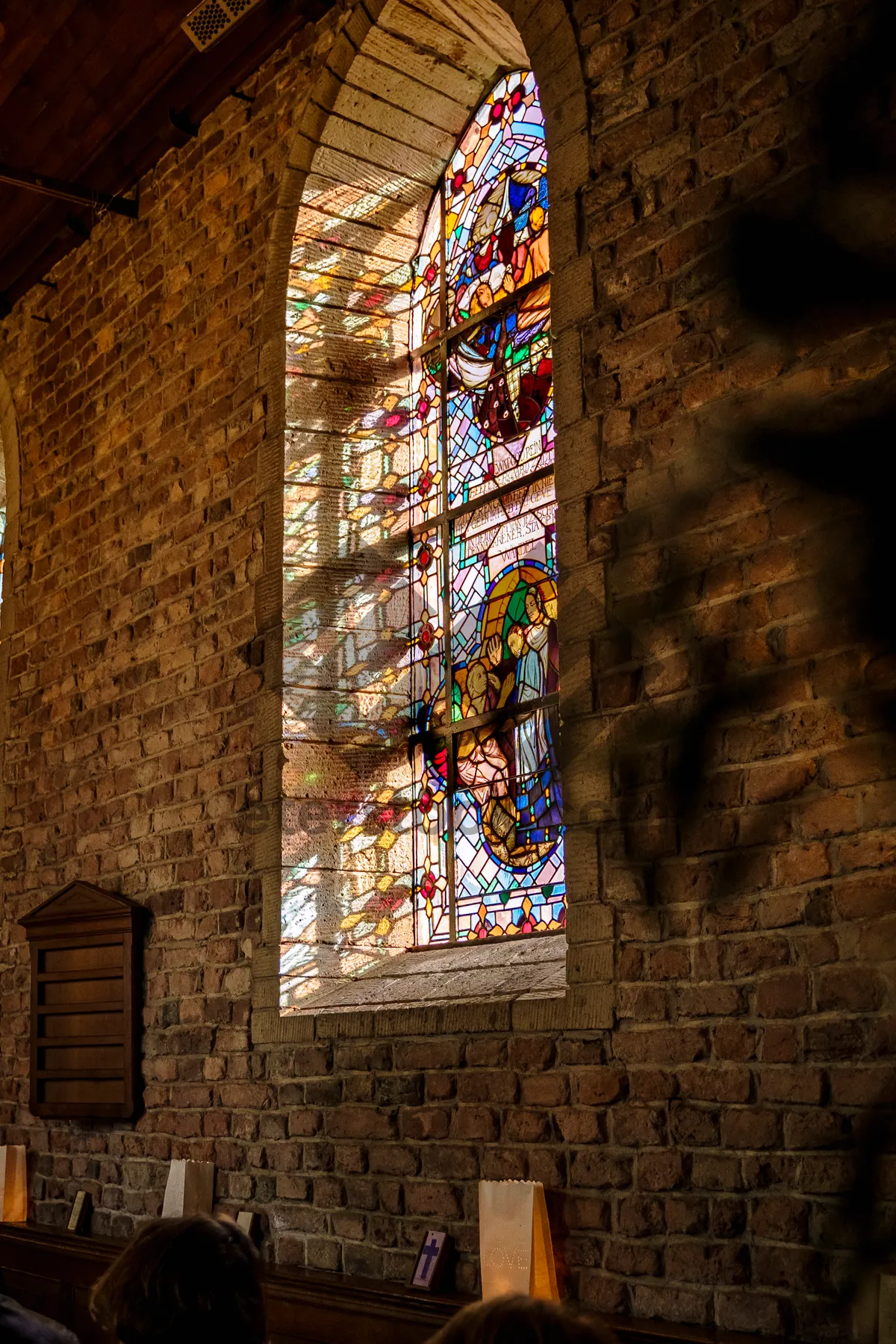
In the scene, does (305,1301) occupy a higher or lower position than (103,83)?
lower

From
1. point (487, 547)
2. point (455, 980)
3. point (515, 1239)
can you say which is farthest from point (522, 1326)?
point (487, 547)

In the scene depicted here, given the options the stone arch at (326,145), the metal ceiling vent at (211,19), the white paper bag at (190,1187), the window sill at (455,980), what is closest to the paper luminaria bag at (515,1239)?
the window sill at (455,980)

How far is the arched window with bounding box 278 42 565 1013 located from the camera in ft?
14.1

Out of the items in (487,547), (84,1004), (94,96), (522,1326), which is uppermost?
(94,96)

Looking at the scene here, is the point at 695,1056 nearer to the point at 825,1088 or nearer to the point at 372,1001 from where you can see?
the point at 825,1088

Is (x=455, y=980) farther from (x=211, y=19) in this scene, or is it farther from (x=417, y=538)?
(x=211, y=19)

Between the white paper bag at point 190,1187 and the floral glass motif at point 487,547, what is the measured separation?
1055 mm

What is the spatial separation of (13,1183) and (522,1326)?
515 centimetres

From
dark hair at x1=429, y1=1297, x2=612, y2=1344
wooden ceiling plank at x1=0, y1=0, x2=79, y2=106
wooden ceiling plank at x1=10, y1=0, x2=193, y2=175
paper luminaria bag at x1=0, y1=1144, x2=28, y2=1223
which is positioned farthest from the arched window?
dark hair at x1=429, y1=1297, x2=612, y2=1344

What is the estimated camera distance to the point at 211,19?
4.92m

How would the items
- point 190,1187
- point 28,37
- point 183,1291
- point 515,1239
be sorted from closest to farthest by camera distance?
1. point 183,1291
2. point 515,1239
3. point 190,1187
4. point 28,37

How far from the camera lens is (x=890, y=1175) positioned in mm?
2396

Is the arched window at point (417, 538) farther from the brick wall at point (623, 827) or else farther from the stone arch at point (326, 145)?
the brick wall at point (623, 827)

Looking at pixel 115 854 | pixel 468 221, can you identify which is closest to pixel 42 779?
pixel 115 854
